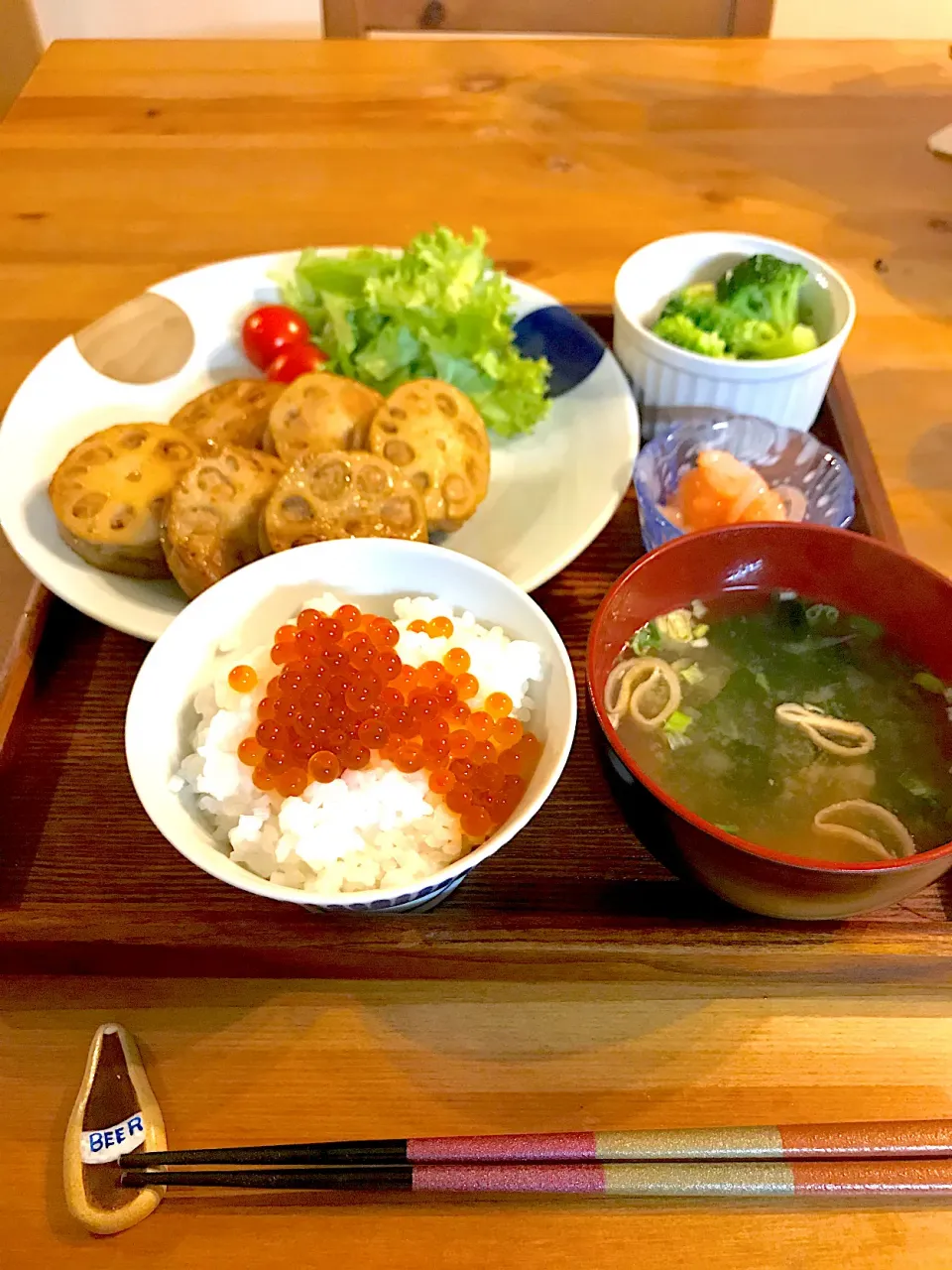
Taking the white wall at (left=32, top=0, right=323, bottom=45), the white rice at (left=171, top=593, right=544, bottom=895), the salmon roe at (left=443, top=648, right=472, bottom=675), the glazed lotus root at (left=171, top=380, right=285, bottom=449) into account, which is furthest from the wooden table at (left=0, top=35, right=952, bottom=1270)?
the white wall at (left=32, top=0, right=323, bottom=45)

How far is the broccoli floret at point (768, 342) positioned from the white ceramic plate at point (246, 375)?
21cm

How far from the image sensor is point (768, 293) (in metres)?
1.70

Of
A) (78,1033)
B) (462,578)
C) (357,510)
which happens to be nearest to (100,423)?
(357,510)

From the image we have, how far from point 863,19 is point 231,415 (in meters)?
4.35

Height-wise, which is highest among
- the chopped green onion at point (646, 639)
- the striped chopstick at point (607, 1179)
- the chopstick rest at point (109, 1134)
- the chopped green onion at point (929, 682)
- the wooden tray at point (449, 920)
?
the chopped green onion at point (929, 682)

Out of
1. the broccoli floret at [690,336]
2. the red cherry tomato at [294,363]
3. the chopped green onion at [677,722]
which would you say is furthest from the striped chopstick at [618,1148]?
the red cherry tomato at [294,363]

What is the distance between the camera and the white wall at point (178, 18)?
426 cm

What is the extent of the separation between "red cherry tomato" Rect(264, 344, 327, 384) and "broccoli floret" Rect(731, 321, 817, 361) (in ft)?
2.55

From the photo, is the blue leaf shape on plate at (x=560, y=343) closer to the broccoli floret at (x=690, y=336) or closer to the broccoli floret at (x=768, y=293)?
the broccoli floret at (x=690, y=336)

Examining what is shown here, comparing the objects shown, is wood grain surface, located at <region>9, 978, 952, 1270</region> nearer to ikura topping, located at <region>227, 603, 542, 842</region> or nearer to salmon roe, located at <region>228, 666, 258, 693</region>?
ikura topping, located at <region>227, 603, 542, 842</region>

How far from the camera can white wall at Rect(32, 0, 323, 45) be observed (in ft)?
14.0

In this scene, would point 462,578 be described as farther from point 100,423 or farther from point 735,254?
point 735,254

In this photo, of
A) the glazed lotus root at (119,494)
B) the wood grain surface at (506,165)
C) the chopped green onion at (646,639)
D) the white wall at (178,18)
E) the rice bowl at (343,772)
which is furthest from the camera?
the white wall at (178,18)

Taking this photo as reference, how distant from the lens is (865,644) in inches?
50.9
